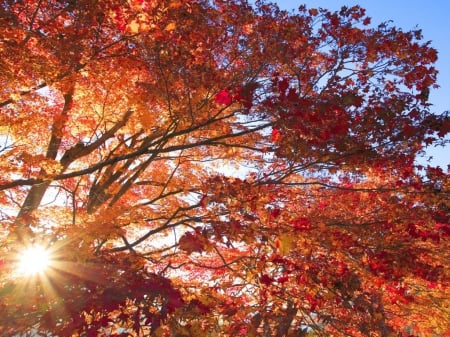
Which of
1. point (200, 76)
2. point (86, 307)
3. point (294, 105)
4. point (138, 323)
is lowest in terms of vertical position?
point (138, 323)

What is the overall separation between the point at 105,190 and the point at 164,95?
14.4 ft

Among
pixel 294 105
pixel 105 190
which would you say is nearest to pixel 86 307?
pixel 294 105

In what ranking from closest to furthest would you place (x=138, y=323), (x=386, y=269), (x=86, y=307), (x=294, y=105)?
(x=138, y=323), (x=86, y=307), (x=294, y=105), (x=386, y=269)

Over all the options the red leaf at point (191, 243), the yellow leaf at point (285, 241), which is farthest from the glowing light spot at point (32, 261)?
the yellow leaf at point (285, 241)

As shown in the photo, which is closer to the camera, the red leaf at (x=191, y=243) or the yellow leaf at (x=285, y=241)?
the red leaf at (x=191, y=243)

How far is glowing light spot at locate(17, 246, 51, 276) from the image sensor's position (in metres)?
6.33

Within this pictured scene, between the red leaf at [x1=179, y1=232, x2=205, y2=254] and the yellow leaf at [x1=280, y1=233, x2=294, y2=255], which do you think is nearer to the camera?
the red leaf at [x1=179, y1=232, x2=205, y2=254]

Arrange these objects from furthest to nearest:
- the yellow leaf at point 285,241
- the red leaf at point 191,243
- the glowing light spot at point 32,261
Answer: the glowing light spot at point 32,261
the yellow leaf at point 285,241
the red leaf at point 191,243

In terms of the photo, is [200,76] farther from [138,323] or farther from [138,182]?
[138,182]

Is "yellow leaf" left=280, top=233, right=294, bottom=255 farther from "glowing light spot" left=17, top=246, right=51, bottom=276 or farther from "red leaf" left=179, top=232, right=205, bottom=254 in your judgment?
"glowing light spot" left=17, top=246, right=51, bottom=276

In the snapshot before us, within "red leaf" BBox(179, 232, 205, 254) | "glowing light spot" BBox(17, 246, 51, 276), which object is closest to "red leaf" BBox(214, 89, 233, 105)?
"red leaf" BBox(179, 232, 205, 254)

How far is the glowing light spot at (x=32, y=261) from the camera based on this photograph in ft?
20.8

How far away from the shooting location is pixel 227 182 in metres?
5.61

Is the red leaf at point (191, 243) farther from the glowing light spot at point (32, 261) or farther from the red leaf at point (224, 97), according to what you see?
the glowing light spot at point (32, 261)
